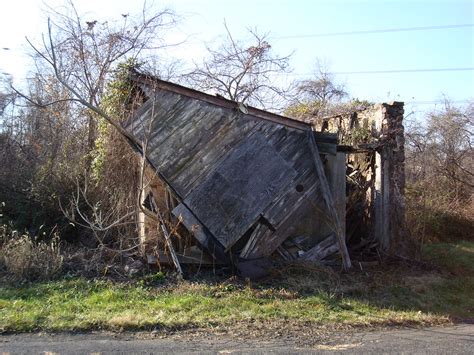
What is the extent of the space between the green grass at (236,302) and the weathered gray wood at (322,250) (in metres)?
0.61

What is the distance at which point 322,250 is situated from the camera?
1078 centimetres

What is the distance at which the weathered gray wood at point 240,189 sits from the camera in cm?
991

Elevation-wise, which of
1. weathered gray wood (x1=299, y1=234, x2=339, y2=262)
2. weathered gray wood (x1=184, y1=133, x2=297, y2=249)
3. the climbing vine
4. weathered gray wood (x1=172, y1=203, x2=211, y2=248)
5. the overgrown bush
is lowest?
the overgrown bush

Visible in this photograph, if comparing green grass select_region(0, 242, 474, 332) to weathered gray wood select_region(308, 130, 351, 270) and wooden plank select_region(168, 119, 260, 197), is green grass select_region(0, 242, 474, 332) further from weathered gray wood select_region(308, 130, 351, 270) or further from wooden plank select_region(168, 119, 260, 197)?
wooden plank select_region(168, 119, 260, 197)

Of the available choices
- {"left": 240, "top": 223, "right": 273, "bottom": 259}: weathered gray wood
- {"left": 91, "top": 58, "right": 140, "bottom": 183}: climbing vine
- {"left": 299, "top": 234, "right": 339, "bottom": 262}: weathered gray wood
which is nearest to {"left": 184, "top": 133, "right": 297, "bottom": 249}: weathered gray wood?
{"left": 240, "top": 223, "right": 273, "bottom": 259}: weathered gray wood

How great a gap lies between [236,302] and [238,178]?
10.1 feet

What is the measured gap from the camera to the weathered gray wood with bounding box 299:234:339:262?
10.6m

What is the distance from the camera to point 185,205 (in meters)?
9.88

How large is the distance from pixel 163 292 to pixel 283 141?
4407 mm

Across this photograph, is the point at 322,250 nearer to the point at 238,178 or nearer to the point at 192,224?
the point at 238,178

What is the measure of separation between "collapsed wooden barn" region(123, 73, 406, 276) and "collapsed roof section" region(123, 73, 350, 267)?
0.02m

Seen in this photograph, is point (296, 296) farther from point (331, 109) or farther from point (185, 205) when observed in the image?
point (331, 109)

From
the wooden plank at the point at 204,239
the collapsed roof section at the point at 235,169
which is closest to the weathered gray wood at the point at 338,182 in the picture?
the collapsed roof section at the point at 235,169

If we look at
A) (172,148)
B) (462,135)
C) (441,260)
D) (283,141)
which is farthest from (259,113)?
(462,135)
